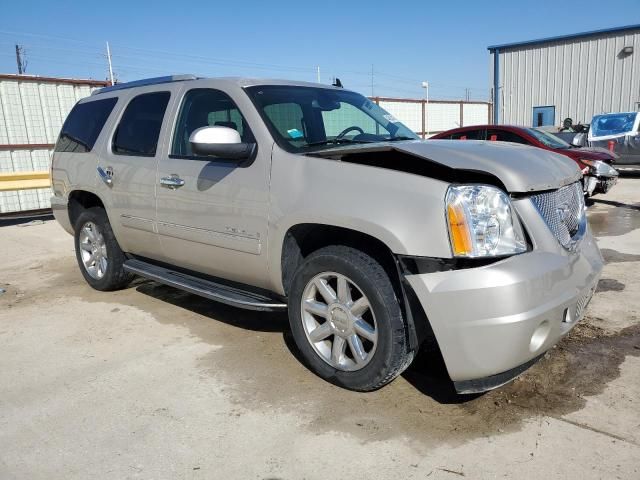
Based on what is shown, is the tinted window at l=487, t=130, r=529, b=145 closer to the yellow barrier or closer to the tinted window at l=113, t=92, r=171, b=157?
the tinted window at l=113, t=92, r=171, b=157

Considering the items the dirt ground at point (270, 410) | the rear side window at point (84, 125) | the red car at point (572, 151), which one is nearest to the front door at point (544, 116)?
the red car at point (572, 151)

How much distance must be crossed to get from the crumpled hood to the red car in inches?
257

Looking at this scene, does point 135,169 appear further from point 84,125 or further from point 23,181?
point 23,181

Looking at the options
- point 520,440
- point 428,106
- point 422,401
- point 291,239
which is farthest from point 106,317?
point 428,106

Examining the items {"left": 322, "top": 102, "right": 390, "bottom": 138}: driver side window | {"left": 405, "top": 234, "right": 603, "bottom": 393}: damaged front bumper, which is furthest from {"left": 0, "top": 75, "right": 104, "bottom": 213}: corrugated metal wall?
{"left": 405, "top": 234, "right": 603, "bottom": 393}: damaged front bumper

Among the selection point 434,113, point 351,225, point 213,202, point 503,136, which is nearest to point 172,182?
point 213,202

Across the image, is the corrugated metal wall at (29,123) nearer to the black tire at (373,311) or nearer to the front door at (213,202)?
the front door at (213,202)

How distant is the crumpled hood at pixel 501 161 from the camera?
8.76 feet

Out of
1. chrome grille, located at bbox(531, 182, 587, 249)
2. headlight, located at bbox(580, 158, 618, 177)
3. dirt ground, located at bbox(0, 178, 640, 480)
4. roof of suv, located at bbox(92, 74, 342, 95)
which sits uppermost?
roof of suv, located at bbox(92, 74, 342, 95)

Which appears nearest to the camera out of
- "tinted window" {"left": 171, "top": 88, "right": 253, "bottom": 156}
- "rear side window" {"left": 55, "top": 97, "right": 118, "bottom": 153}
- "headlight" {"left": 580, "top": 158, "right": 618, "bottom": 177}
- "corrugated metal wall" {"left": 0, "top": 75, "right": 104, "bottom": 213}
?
"tinted window" {"left": 171, "top": 88, "right": 253, "bottom": 156}

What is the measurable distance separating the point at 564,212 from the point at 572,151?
7262 millimetres

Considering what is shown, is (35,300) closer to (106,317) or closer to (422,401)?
(106,317)

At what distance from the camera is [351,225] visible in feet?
9.42

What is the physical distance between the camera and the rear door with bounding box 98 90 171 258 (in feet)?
14.0
